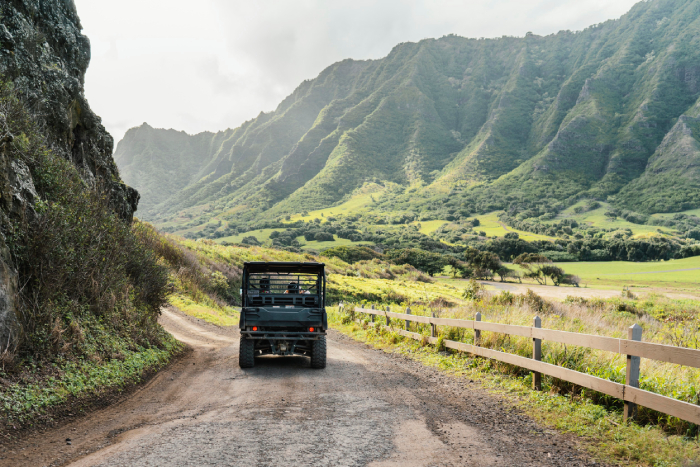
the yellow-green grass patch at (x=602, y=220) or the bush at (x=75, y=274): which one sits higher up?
the yellow-green grass patch at (x=602, y=220)

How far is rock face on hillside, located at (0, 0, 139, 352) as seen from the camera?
753 centimetres

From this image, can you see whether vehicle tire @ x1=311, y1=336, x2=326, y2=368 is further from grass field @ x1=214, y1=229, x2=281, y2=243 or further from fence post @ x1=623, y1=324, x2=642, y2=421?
grass field @ x1=214, y1=229, x2=281, y2=243

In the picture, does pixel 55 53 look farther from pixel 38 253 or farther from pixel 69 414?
pixel 69 414

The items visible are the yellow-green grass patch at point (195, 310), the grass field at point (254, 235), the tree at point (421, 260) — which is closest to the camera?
the yellow-green grass patch at point (195, 310)

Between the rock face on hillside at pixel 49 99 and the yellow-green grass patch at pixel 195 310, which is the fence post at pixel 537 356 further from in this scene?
the yellow-green grass patch at pixel 195 310

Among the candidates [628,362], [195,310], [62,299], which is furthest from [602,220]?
[62,299]

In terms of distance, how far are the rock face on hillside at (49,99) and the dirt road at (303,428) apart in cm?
240

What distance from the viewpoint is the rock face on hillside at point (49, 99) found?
24.7 ft

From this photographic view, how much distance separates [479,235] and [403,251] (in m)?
52.8

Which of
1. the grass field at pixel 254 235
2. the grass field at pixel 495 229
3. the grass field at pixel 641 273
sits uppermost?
the grass field at pixel 495 229

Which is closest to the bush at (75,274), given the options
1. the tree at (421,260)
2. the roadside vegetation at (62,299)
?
the roadside vegetation at (62,299)

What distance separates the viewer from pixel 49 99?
12.9 metres

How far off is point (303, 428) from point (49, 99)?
13.0m

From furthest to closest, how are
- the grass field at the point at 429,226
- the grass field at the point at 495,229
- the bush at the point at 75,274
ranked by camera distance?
the grass field at the point at 429,226, the grass field at the point at 495,229, the bush at the point at 75,274
